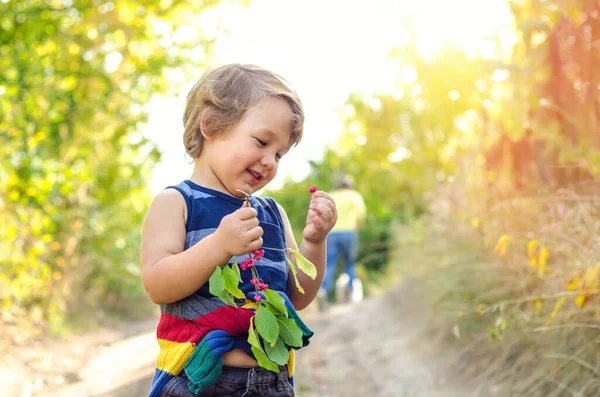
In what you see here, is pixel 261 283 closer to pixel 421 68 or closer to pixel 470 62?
pixel 470 62

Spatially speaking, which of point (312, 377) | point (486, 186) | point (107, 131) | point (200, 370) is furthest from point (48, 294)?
point (200, 370)

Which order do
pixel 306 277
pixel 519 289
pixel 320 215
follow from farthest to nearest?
pixel 519 289 → pixel 306 277 → pixel 320 215

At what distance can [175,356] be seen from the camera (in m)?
2.08

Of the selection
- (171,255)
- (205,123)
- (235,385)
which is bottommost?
(235,385)

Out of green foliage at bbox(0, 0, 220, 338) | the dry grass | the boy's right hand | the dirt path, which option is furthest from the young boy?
green foliage at bbox(0, 0, 220, 338)

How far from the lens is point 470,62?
5.91 metres

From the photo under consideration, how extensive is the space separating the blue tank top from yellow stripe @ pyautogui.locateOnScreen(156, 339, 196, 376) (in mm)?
83

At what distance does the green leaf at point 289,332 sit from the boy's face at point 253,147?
0.39m

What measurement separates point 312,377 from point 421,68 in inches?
110

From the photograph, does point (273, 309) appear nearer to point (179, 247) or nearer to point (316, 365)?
point (179, 247)

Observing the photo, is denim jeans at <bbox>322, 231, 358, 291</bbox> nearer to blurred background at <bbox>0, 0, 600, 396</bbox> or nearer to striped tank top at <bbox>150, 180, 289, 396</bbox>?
blurred background at <bbox>0, 0, 600, 396</bbox>

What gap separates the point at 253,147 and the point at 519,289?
2552 mm

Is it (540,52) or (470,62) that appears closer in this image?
(540,52)

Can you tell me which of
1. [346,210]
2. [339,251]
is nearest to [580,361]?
[346,210]
